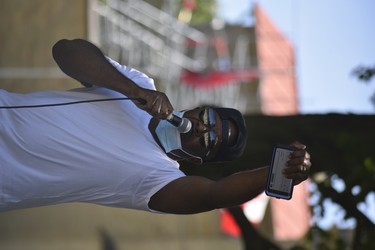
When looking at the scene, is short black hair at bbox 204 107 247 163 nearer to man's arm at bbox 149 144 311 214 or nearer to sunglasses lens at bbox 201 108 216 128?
sunglasses lens at bbox 201 108 216 128

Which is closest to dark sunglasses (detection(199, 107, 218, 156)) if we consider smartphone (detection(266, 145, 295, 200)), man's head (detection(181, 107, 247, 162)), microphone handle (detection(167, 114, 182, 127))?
man's head (detection(181, 107, 247, 162))

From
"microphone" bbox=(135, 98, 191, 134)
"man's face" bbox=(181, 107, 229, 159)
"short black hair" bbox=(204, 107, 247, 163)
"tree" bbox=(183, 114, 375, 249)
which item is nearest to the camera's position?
"microphone" bbox=(135, 98, 191, 134)

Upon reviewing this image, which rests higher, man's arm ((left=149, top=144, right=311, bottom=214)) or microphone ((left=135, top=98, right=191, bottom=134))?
microphone ((left=135, top=98, right=191, bottom=134))

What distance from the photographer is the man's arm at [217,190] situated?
354 centimetres

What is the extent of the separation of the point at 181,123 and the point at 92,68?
40cm

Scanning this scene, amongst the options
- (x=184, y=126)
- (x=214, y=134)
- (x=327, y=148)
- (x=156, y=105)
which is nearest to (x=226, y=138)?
(x=214, y=134)

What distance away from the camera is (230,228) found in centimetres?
951

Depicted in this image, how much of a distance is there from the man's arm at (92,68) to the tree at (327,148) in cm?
246

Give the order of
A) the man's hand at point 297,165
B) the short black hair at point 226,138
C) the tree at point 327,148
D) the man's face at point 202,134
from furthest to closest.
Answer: the tree at point 327,148
the short black hair at point 226,138
the man's face at point 202,134
the man's hand at point 297,165

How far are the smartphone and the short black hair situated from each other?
42cm

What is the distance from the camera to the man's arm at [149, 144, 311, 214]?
3535 millimetres

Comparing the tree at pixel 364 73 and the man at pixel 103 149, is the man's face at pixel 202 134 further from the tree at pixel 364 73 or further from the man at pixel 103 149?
the tree at pixel 364 73

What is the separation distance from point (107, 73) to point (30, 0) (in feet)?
17.9

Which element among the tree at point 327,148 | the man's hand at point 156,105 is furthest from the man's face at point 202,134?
the tree at point 327,148
